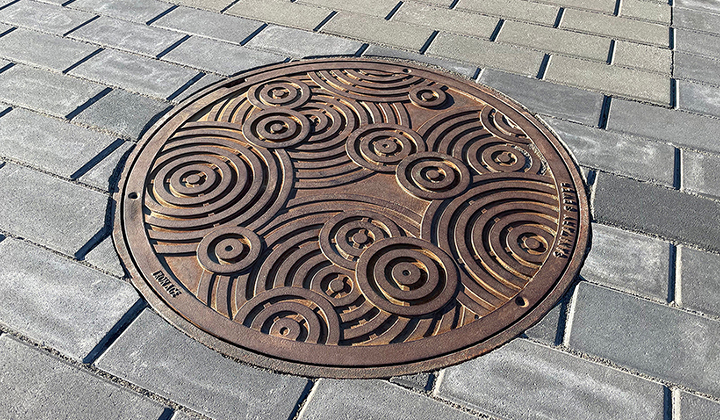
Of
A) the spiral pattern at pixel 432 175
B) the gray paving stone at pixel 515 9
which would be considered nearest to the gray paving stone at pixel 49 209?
the spiral pattern at pixel 432 175

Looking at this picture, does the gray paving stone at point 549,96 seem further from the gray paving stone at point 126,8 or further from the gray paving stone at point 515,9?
the gray paving stone at point 126,8

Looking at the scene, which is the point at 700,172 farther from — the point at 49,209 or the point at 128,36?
the point at 128,36

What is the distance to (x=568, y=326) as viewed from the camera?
1890mm

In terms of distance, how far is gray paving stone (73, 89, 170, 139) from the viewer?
104 inches

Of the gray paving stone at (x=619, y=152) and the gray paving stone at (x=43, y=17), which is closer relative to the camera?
the gray paving stone at (x=619, y=152)

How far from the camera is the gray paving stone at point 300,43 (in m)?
3.23

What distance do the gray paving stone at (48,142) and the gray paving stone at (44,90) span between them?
0.28 ft

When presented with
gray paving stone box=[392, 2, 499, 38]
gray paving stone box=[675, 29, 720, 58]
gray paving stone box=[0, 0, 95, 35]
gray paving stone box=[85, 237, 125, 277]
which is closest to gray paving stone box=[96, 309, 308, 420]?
gray paving stone box=[85, 237, 125, 277]

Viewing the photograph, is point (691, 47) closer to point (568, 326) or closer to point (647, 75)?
point (647, 75)

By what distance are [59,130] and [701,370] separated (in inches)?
110

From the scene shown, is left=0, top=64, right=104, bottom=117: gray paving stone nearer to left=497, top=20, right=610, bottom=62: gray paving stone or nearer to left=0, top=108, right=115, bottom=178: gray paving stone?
left=0, top=108, right=115, bottom=178: gray paving stone

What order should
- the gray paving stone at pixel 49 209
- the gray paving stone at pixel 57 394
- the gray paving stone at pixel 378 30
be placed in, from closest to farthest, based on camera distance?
the gray paving stone at pixel 57 394, the gray paving stone at pixel 49 209, the gray paving stone at pixel 378 30

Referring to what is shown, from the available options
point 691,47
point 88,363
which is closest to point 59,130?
point 88,363

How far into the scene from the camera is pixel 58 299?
1.92m
